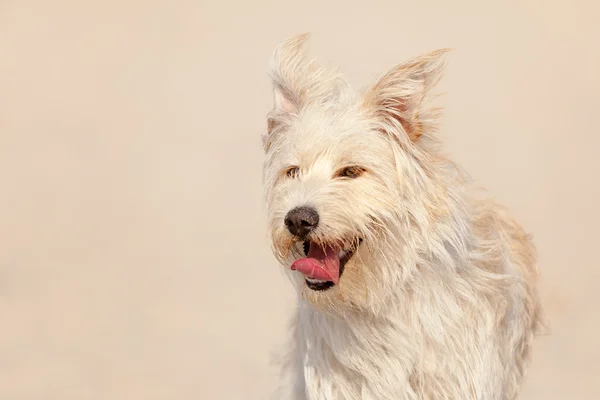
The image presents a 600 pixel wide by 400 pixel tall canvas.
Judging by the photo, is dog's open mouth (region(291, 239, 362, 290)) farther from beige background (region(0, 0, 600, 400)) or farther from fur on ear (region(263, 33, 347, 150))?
beige background (region(0, 0, 600, 400))

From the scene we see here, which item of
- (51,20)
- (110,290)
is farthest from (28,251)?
(51,20)

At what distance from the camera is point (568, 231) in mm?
8070

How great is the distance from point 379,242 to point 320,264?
25cm

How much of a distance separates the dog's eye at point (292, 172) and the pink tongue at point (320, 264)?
1.20 ft

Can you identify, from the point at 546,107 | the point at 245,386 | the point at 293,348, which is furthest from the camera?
the point at 546,107

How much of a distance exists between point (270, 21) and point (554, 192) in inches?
181

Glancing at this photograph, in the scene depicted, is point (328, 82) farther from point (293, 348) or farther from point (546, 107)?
point (546, 107)

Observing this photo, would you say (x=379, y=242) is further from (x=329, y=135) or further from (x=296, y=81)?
(x=296, y=81)

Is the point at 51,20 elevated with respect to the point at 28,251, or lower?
elevated

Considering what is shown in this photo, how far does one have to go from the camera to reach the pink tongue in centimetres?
398

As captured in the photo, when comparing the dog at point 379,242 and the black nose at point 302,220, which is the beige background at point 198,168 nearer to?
the dog at point 379,242

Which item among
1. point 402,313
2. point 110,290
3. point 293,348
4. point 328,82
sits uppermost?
point 328,82

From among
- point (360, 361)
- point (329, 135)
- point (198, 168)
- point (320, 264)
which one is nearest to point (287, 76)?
point (329, 135)

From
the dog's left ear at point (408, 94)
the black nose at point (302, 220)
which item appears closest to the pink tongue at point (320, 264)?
the black nose at point (302, 220)
